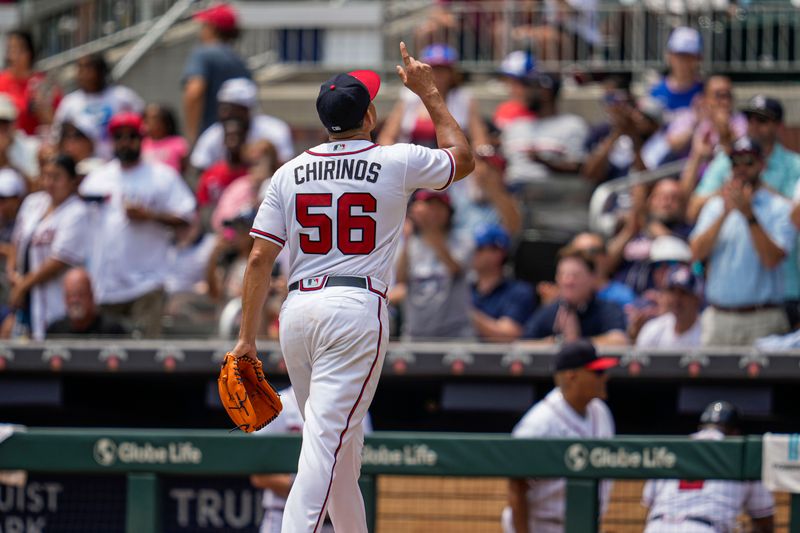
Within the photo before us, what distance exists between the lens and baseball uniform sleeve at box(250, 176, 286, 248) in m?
5.50

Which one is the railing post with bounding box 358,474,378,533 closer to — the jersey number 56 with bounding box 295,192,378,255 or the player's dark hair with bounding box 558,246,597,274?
the jersey number 56 with bounding box 295,192,378,255

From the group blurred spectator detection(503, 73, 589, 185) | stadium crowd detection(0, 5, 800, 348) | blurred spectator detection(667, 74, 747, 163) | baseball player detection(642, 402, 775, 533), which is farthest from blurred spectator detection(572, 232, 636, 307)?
baseball player detection(642, 402, 775, 533)

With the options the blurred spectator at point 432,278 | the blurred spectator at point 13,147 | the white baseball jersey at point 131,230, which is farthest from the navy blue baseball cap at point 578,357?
the blurred spectator at point 13,147

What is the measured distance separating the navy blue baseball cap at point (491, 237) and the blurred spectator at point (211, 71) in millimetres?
3378

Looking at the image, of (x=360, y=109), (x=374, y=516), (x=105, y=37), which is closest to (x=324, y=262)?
(x=360, y=109)

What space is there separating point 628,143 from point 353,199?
5.74m

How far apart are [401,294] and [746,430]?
215 centimetres

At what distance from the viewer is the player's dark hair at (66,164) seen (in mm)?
9305

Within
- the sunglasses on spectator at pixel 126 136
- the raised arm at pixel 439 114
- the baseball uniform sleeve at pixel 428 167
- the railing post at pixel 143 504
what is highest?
the raised arm at pixel 439 114

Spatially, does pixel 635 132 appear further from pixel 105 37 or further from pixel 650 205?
pixel 105 37

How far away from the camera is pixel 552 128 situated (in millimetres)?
10727

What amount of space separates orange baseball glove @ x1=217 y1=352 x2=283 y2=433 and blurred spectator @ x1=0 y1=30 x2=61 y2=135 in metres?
7.47

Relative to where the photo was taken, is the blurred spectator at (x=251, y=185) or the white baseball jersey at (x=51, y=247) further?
the blurred spectator at (x=251, y=185)

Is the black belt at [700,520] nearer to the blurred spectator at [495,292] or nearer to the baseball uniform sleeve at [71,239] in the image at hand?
the blurred spectator at [495,292]
